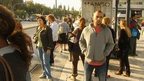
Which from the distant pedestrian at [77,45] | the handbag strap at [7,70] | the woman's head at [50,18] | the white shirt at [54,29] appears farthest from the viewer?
the white shirt at [54,29]

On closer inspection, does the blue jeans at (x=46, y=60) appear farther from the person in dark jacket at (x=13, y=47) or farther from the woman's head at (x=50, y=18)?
the person in dark jacket at (x=13, y=47)

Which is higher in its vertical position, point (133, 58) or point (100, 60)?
point (100, 60)

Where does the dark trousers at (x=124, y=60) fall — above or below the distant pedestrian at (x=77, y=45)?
below

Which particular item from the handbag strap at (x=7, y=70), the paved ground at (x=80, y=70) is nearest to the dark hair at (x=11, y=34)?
the handbag strap at (x=7, y=70)

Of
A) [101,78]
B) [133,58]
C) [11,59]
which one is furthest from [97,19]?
[133,58]

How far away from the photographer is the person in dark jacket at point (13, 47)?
2104 millimetres

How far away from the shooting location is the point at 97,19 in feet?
20.7

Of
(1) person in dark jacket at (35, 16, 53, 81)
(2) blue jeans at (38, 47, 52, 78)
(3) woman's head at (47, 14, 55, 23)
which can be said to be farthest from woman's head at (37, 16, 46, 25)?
(3) woman's head at (47, 14, 55, 23)

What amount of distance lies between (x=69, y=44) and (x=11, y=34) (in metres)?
6.71

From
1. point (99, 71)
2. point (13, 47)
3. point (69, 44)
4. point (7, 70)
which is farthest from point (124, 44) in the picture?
point (7, 70)

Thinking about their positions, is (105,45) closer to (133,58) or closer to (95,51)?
(95,51)

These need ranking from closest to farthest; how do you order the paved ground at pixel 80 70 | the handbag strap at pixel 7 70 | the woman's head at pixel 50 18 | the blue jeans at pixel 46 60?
the handbag strap at pixel 7 70
the blue jeans at pixel 46 60
the paved ground at pixel 80 70
the woman's head at pixel 50 18

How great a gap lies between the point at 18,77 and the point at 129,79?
304 inches

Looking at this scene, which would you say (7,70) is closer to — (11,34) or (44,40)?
(11,34)
